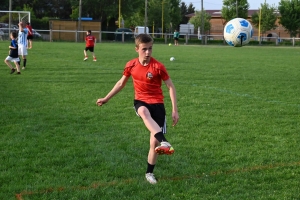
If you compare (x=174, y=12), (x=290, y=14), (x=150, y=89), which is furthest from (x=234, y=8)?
(x=150, y=89)

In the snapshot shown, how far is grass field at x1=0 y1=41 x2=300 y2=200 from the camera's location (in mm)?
5273

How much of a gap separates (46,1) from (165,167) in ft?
237

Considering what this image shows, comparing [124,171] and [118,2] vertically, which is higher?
[118,2]

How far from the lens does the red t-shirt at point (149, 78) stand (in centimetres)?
553

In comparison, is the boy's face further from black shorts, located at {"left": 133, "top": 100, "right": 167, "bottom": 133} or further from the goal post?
the goal post

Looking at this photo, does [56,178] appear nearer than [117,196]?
No

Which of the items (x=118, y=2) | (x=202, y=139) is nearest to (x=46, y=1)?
(x=118, y=2)

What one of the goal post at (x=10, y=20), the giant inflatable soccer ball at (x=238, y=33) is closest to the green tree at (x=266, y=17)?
the goal post at (x=10, y=20)

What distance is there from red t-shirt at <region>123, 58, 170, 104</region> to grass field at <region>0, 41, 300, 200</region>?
37.6 inches

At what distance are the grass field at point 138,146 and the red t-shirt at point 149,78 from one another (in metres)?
0.96

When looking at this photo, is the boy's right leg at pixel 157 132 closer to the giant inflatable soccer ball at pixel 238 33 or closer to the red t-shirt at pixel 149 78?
the red t-shirt at pixel 149 78

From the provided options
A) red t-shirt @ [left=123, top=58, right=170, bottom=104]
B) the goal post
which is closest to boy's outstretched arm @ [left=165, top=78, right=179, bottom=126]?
red t-shirt @ [left=123, top=58, right=170, bottom=104]

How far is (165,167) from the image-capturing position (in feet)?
20.0

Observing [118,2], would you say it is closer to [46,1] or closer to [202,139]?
[46,1]
